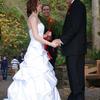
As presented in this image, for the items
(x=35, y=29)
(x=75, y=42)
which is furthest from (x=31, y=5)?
(x=75, y=42)

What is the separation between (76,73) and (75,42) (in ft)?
1.59

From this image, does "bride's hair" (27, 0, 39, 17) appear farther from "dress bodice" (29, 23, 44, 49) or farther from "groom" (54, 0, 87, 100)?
"groom" (54, 0, 87, 100)

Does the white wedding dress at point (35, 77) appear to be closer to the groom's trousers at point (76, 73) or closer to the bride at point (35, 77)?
the bride at point (35, 77)

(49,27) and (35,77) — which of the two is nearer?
(35,77)

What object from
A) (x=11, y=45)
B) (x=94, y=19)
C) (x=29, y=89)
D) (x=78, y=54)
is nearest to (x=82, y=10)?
(x=78, y=54)

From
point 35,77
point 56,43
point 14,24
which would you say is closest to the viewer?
point 56,43

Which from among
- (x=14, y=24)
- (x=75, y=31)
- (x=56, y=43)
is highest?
(x=14, y=24)

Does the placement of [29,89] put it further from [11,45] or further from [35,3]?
[11,45]

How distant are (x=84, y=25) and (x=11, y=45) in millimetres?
31029

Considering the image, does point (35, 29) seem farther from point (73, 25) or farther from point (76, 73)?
point (76, 73)

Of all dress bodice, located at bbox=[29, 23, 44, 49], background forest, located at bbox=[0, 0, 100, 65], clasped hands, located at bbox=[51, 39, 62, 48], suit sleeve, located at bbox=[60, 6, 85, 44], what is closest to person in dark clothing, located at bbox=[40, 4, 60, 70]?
dress bodice, located at bbox=[29, 23, 44, 49]

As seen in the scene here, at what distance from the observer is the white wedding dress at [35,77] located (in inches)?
347

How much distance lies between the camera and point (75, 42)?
27.8ft

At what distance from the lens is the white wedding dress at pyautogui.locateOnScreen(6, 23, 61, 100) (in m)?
8.80
